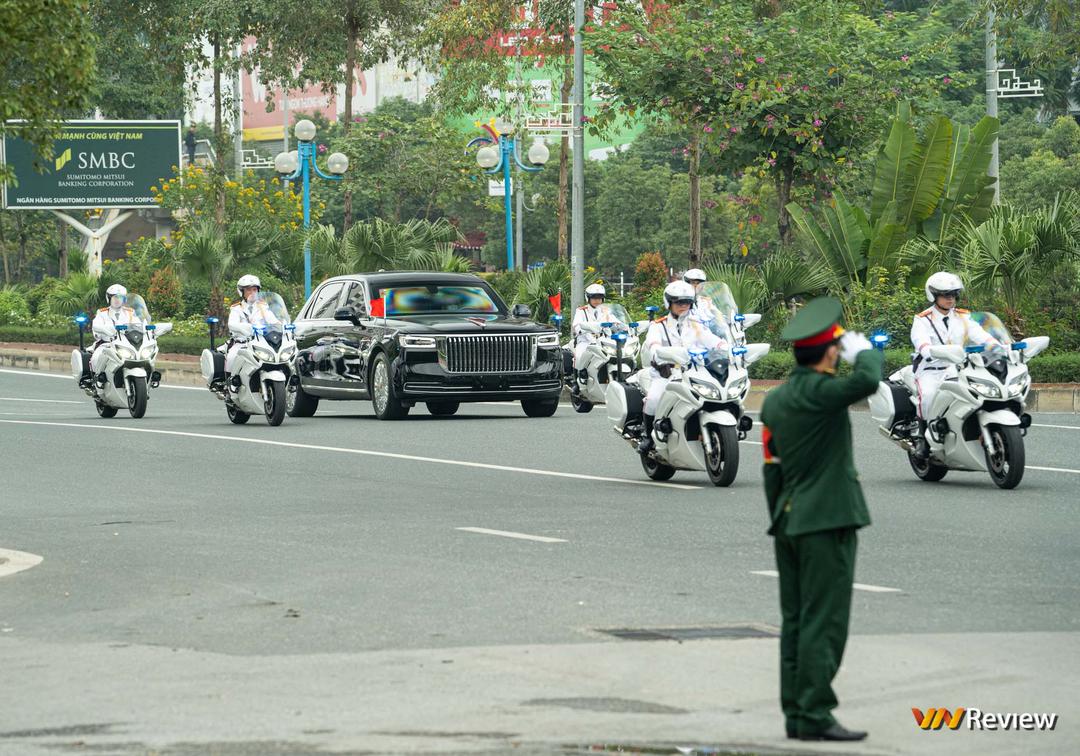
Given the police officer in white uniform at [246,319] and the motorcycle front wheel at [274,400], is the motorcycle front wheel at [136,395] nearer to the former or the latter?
the police officer in white uniform at [246,319]

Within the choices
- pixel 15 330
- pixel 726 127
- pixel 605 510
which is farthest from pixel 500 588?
pixel 15 330

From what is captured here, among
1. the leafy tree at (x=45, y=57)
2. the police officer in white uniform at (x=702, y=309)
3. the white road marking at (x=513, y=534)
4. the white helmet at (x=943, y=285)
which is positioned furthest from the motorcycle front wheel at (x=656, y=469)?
the leafy tree at (x=45, y=57)

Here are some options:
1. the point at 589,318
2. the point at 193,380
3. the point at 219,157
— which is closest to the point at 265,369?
the point at 589,318

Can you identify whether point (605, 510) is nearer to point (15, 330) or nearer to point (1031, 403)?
point (1031, 403)

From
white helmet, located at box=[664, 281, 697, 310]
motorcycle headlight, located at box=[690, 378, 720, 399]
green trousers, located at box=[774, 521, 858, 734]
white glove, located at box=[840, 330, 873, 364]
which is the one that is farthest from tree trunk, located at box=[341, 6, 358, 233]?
green trousers, located at box=[774, 521, 858, 734]

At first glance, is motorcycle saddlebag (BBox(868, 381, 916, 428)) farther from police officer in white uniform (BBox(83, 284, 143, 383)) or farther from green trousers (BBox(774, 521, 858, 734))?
police officer in white uniform (BBox(83, 284, 143, 383))

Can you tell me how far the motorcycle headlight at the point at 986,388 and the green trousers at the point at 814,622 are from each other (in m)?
8.90

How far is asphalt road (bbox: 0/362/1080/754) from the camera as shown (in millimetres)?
7156

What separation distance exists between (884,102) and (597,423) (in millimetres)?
12490

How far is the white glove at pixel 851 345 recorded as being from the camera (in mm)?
6766

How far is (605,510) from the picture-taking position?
1452cm

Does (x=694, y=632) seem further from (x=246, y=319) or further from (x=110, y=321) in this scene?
(x=110, y=321)

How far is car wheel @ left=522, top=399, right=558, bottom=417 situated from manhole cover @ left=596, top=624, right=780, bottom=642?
16.0 metres

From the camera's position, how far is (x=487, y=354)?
24.4 meters
